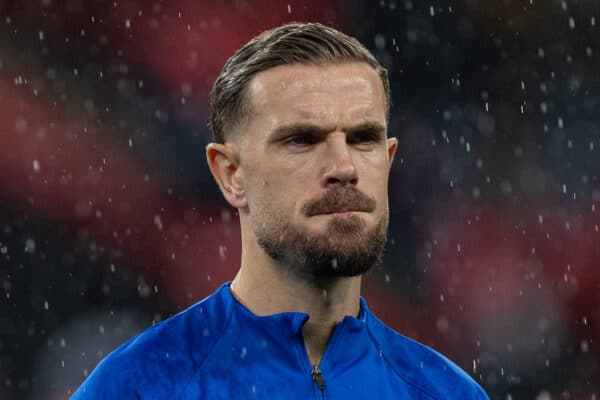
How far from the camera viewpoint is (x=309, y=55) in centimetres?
287

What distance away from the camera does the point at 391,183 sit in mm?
7242

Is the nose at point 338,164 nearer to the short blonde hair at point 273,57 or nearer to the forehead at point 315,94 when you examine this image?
the forehead at point 315,94

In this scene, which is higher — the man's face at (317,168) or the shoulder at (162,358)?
the man's face at (317,168)

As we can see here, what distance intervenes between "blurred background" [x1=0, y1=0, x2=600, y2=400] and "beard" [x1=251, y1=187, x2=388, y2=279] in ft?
13.1

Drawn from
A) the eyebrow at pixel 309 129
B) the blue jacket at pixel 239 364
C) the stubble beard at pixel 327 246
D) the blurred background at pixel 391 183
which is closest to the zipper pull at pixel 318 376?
the blue jacket at pixel 239 364

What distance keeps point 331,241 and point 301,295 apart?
0.70ft

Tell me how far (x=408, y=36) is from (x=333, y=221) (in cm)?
504

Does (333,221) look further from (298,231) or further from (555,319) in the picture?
(555,319)

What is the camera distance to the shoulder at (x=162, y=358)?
275cm

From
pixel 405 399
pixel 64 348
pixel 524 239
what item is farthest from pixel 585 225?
Answer: pixel 405 399

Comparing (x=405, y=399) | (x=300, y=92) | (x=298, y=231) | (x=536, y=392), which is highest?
(x=300, y=92)

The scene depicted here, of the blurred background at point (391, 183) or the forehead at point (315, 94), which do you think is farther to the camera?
the blurred background at point (391, 183)

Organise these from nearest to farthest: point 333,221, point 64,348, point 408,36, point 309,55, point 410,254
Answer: point 333,221
point 309,55
point 64,348
point 410,254
point 408,36

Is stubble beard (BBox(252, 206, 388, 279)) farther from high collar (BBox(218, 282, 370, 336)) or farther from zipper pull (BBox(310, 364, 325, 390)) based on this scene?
zipper pull (BBox(310, 364, 325, 390))
